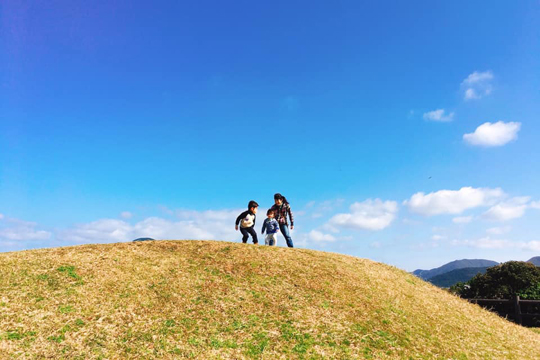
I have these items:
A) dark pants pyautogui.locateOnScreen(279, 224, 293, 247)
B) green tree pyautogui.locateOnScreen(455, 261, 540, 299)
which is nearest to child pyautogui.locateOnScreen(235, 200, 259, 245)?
dark pants pyautogui.locateOnScreen(279, 224, 293, 247)

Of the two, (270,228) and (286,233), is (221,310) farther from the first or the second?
(286,233)

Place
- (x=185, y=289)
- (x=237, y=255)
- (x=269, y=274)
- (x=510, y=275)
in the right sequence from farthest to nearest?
(x=510, y=275) → (x=237, y=255) → (x=269, y=274) → (x=185, y=289)

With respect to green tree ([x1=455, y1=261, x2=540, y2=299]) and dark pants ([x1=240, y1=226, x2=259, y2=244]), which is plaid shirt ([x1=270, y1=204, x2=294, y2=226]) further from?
green tree ([x1=455, y1=261, x2=540, y2=299])

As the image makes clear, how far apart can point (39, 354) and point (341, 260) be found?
15.1 meters

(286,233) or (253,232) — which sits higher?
(253,232)

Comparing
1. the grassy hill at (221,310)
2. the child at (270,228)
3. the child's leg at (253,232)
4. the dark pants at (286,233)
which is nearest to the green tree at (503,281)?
the grassy hill at (221,310)

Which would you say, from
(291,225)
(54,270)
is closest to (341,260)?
(291,225)

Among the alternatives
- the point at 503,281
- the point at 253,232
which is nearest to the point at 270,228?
the point at 253,232

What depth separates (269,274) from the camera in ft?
52.2

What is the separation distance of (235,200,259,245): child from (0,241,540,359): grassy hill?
1599mm

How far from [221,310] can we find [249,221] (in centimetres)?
769

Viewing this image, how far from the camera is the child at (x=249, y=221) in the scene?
1964 cm

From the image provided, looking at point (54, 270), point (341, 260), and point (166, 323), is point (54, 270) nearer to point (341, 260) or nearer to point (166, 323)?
point (166, 323)

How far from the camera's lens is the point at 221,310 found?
1247 centimetres
